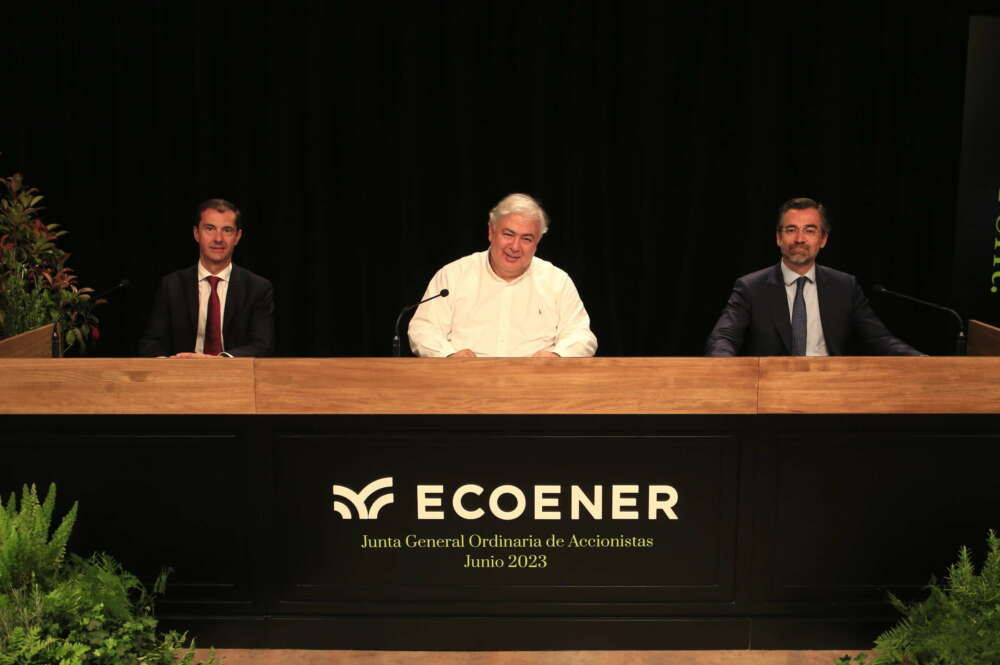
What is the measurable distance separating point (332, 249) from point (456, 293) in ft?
5.19

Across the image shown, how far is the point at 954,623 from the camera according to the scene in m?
2.56

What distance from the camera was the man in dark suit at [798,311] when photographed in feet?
13.1

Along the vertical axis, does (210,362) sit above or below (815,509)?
above

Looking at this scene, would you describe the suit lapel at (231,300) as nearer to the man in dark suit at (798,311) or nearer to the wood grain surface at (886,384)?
the man in dark suit at (798,311)

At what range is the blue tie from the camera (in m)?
4.04

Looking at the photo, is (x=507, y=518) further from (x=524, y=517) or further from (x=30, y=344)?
(x=30, y=344)

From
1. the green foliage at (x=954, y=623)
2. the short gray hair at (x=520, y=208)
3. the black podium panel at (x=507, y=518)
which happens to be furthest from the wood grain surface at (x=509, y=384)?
the short gray hair at (x=520, y=208)

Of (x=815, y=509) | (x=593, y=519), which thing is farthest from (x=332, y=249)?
(x=815, y=509)

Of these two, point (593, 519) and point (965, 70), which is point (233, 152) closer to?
point (593, 519)

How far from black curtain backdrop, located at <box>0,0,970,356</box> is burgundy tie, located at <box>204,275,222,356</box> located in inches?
49.9

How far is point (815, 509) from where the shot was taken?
2.84 metres

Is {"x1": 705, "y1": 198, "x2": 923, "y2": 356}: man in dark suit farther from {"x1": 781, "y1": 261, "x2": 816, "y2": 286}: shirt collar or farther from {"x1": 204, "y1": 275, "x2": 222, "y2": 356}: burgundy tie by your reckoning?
A: {"x1": 204, "y1": 275, "x2": 222, "y2": 356}: burgundy tie

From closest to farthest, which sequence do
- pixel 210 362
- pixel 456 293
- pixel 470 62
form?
1. pixel 210 362
2. pixel 456 293
3. pixel 470 62

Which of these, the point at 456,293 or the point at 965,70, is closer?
→ the point at 456,293
